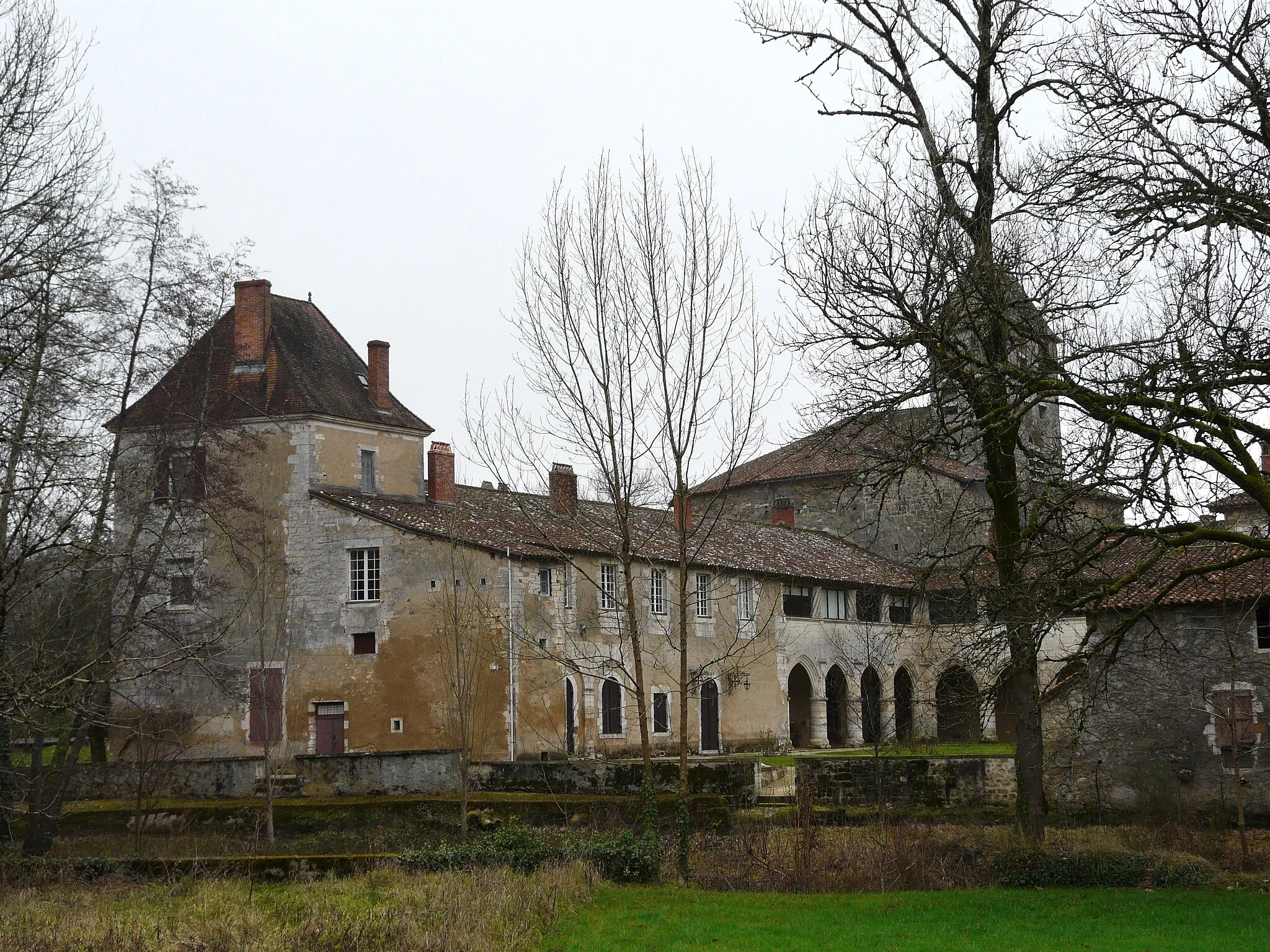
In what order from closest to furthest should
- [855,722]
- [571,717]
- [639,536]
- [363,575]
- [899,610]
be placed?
1. [571,717]
2. [639,536]
3. [363,575]
4. [855,722]
5. [899,610]

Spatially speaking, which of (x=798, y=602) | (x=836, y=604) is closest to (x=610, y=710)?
(x=798, y=602)

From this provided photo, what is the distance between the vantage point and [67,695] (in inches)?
464

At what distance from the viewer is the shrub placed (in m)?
15.9

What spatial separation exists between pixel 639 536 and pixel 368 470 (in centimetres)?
829

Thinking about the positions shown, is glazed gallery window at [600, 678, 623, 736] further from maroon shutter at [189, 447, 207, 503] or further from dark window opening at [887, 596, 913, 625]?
dark window opening at [887, 596, 913, 625]

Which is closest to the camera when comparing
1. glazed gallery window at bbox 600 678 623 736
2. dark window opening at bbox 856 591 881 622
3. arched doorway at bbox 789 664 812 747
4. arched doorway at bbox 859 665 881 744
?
glazed gallery window at bbox 600 678 623 736

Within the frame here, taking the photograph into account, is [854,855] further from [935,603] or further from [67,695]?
[935,603]

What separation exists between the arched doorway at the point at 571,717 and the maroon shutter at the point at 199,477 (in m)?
9.37

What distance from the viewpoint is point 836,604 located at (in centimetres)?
4047

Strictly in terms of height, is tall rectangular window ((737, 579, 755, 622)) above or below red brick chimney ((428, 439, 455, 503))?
below

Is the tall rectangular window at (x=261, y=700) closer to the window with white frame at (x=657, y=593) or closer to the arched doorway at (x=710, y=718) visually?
the window with white frame at (x=657, y=593)

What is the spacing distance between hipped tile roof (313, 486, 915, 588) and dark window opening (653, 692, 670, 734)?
3.74 meters

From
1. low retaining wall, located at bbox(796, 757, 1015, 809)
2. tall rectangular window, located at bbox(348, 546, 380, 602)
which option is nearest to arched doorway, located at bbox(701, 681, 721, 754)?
tall rectangular window, located at bbox(348, 546, 380, 602)

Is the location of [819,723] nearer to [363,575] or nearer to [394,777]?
[363,575]
